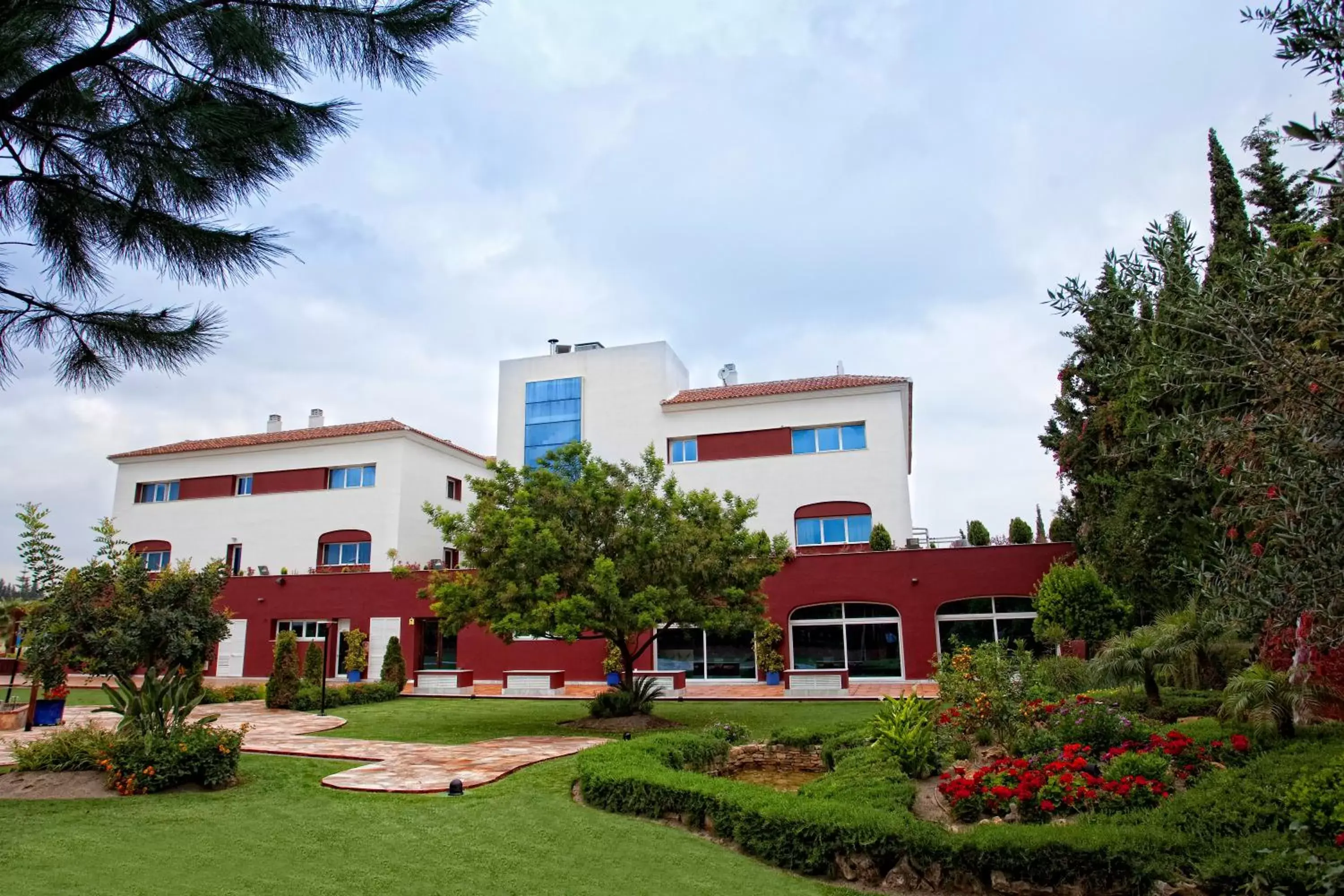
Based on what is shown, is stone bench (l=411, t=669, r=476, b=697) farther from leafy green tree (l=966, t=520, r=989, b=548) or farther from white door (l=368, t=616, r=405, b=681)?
leafy green tree (l=966, t=520, r=989, b=548)

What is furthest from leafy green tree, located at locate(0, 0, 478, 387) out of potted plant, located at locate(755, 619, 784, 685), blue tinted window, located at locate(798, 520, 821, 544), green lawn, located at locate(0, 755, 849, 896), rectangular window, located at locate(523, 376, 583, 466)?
rectangular window, located at locate(523, 376, 583, 466)

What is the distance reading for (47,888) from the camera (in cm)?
593

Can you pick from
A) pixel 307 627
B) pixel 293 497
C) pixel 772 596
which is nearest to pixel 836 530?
pixel 772 596

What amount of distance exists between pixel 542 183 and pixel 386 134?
186 inches

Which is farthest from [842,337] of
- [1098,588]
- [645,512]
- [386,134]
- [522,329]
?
[386,134]

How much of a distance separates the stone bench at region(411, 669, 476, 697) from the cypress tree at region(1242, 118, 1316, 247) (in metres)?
23.3

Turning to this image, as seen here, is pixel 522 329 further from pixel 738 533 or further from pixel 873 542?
pixel 738 533

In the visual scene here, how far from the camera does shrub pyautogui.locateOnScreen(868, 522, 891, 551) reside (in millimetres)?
25875

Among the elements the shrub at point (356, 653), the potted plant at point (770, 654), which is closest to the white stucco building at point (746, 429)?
the potted plant at point (770, 654)

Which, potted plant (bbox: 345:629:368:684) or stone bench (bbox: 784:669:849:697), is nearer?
stone bench (bbox: 784:669:849:697)

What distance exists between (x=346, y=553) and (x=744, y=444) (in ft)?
52.7

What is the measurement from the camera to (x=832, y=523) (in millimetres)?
28250

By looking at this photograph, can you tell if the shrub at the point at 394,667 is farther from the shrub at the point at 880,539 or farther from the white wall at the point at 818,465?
the shrub at the point at 880,539

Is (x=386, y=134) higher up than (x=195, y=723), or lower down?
higher up
